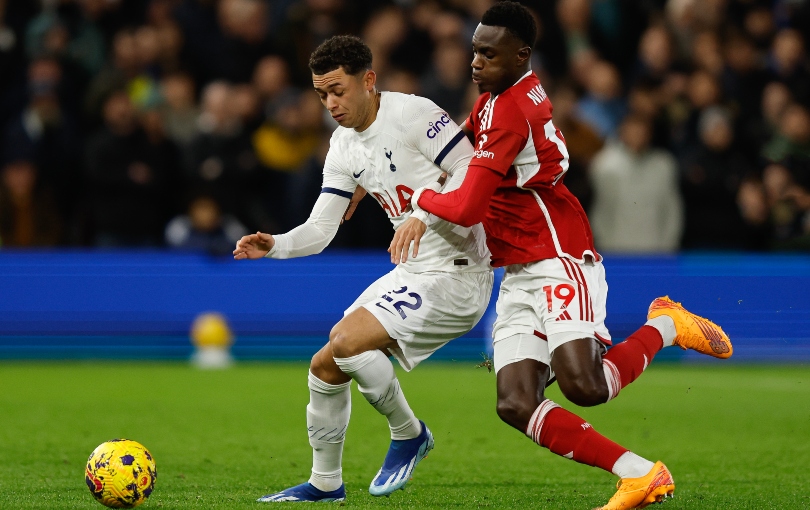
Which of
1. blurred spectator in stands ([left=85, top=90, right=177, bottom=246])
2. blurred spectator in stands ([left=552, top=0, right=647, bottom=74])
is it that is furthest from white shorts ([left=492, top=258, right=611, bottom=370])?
blurred spectator in stands ([left=552, top=0, right=647, bottom=74])

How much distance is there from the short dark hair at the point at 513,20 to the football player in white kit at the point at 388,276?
591 millimetres

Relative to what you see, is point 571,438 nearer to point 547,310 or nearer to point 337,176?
point 547,310

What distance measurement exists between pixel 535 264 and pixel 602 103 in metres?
7.97

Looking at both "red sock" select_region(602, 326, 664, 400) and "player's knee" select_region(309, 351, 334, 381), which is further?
"player's knee" select_region(309, 351, 334, 381)

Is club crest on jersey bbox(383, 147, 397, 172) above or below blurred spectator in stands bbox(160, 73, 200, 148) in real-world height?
above

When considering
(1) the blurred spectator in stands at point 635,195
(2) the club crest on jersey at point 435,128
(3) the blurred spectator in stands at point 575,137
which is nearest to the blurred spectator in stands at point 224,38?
(3) the blurred spectator in stands at point 575,137

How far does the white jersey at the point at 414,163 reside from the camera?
5.83 metres

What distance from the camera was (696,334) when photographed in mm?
5980

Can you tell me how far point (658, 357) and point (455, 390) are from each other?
260 cm

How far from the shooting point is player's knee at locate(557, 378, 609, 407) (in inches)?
205

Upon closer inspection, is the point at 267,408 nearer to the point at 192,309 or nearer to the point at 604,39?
the point at 192,309

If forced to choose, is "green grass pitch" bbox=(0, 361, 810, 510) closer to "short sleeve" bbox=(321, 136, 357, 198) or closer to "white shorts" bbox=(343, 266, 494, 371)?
"white shorts" bbox=(343, 266, 494, 371)

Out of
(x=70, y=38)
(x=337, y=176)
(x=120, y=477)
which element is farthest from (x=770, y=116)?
(x=120, y=477)

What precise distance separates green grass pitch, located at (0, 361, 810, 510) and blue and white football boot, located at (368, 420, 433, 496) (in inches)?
3.3
